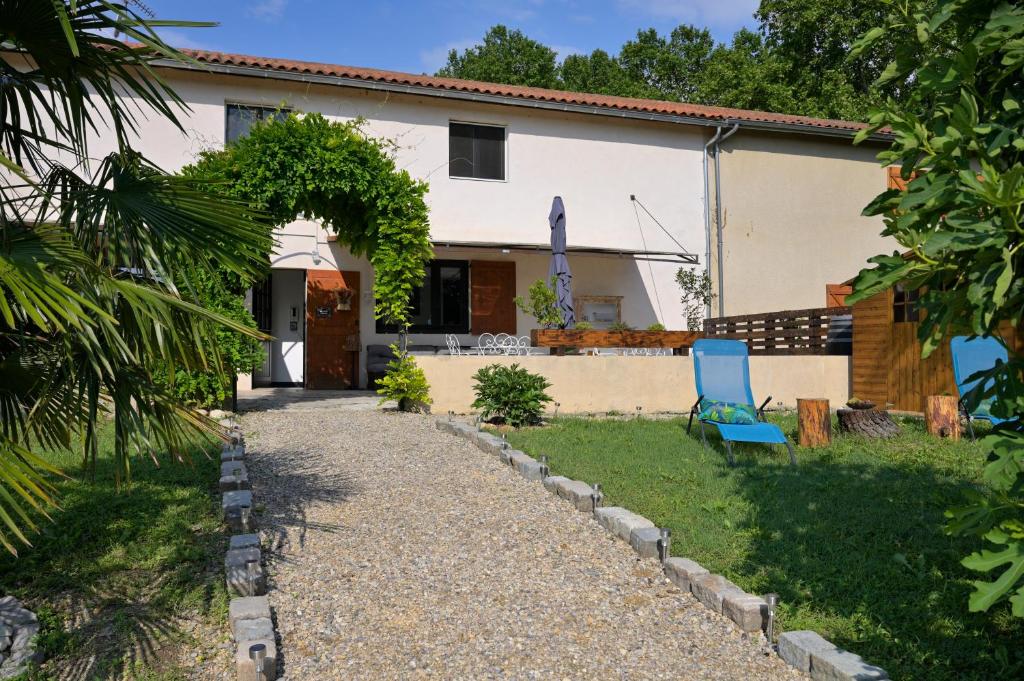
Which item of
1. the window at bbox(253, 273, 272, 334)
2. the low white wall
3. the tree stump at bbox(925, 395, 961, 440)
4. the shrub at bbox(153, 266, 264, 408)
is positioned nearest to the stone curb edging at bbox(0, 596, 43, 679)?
the shrub at bbox(153, 266, 264, 408)

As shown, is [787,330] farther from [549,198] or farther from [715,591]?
[715,591]

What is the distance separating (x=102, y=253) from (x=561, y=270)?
9.75 meters

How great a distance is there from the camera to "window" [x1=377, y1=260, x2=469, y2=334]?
14930 millimetres

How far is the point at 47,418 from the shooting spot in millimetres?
3281

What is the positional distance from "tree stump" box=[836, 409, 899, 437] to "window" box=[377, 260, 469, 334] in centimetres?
826

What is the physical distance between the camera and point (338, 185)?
991 centimetres

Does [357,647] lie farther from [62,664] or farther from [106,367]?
[106,367]

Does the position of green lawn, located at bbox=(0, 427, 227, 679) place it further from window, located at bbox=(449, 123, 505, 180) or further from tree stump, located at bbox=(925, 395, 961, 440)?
window, located at bbox=(449, 123, 505, 180)

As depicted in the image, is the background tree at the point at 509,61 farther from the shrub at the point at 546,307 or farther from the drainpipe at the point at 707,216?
the shrub at the point at 546,307

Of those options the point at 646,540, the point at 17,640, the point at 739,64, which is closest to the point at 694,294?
the point at 646,540

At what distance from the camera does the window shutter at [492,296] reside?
15.0 metres

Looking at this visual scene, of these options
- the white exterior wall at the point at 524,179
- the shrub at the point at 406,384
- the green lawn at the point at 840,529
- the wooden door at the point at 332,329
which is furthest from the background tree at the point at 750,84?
the green lawn at the point at 840,529

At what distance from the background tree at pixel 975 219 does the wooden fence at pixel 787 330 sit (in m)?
11.1

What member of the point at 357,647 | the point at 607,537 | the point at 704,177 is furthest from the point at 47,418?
the point at 704,177
